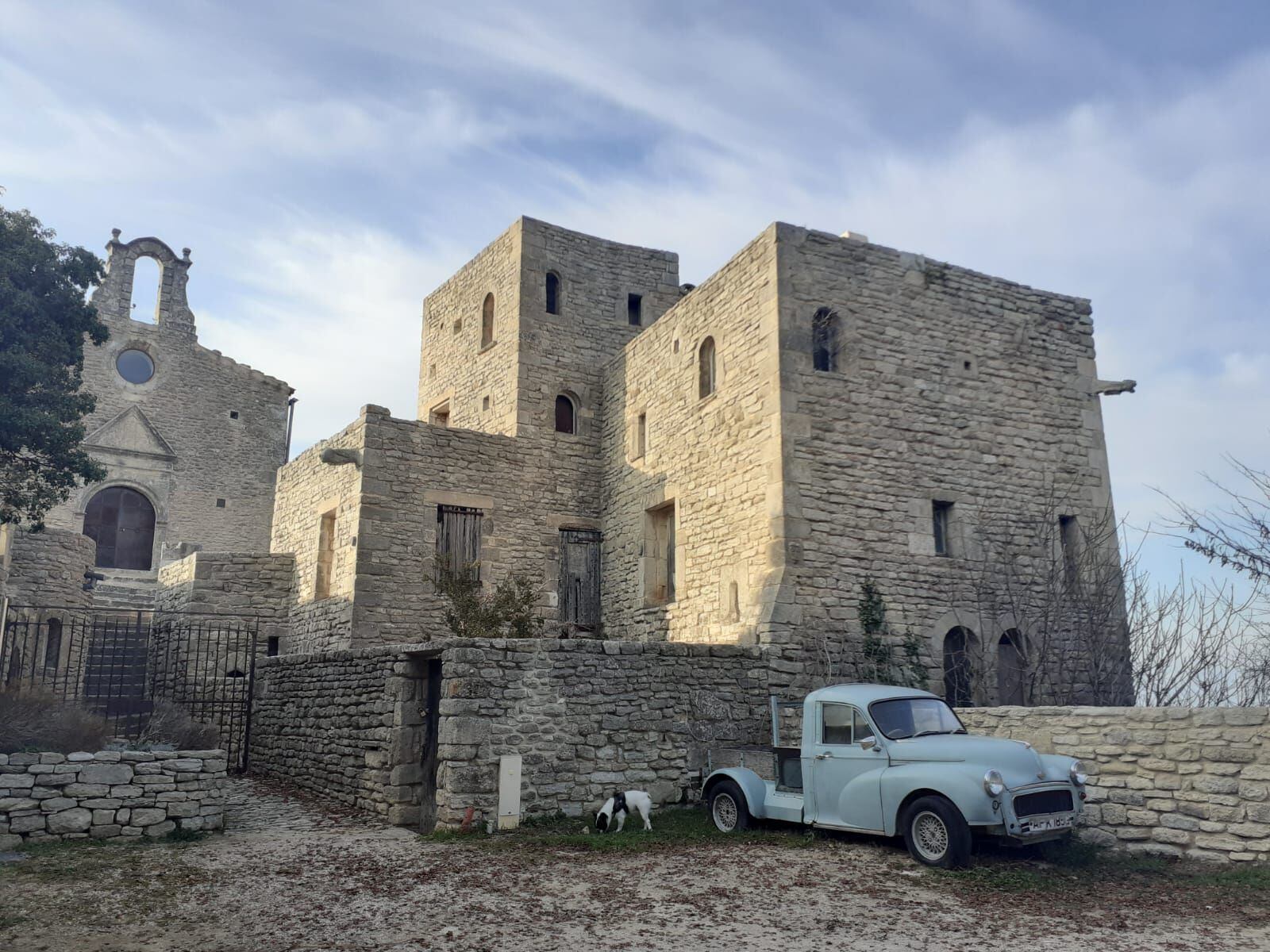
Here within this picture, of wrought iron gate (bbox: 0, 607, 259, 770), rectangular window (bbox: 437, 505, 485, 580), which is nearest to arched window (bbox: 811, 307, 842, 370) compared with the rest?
rectangular window (bbox: 437, 505, 485, 580)

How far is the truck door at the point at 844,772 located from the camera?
7.88 meters

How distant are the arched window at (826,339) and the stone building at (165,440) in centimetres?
1925

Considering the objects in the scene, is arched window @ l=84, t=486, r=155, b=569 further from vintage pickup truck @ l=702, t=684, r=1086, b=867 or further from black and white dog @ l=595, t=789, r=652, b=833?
vintage pickup truck @ l=702, t=684, r=1086, b=867

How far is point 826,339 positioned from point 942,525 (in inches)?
122

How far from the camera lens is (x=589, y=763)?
32.4 feet

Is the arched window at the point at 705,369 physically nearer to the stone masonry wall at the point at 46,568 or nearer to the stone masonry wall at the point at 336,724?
the stone masonry wall at the point at 336,724

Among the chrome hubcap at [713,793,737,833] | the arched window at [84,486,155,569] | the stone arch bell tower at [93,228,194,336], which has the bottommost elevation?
the chrome hubcap at [713,793,737,833]

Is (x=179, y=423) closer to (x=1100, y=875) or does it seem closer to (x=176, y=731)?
(x=176, y=731)

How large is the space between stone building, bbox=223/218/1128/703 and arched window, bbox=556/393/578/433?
48mm

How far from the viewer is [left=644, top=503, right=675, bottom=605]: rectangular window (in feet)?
48.5

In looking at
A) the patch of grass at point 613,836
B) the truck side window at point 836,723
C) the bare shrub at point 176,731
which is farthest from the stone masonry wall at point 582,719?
the bare shrub at point 176,731

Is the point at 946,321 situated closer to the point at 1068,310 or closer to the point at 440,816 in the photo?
the point at 1068,310

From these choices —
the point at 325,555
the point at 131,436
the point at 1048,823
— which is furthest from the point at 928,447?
the point at 131,436

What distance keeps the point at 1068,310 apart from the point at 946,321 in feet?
8.14
